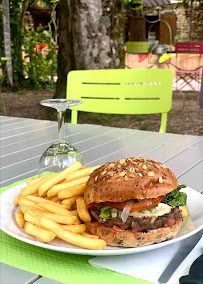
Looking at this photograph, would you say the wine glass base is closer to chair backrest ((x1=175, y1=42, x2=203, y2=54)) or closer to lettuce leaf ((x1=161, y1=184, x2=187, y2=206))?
lettuce leaf ((x1=161, y1=184, x2=187, y2=206))

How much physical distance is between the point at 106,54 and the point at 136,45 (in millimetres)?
5068

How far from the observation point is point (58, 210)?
0.82 m

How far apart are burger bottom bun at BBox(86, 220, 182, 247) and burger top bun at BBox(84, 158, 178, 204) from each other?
0.06 m

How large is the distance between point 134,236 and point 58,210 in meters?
0.17

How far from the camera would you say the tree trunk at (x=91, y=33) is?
4.88 metres

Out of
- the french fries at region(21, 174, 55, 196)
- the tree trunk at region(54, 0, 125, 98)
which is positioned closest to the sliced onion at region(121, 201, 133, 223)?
the french fries at region(21, 174, 55, 196)

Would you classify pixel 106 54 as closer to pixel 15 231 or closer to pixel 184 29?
pixel 15 231

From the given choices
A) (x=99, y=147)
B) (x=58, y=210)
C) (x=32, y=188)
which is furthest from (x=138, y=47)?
(x=58, y=210)

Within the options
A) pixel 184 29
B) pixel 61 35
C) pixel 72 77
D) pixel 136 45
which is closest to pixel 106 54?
pixel 61 35

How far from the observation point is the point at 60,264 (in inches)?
28.3

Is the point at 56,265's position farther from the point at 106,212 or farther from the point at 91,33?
the point at 91,33

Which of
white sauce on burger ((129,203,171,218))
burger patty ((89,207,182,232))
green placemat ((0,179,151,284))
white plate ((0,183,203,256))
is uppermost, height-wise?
white sauce on burger ((129,203,171,218))

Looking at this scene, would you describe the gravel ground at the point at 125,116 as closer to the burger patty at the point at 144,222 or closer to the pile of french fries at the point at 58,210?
the pile of french fries at the point at 58,210

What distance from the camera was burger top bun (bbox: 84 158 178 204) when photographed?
754 mm
